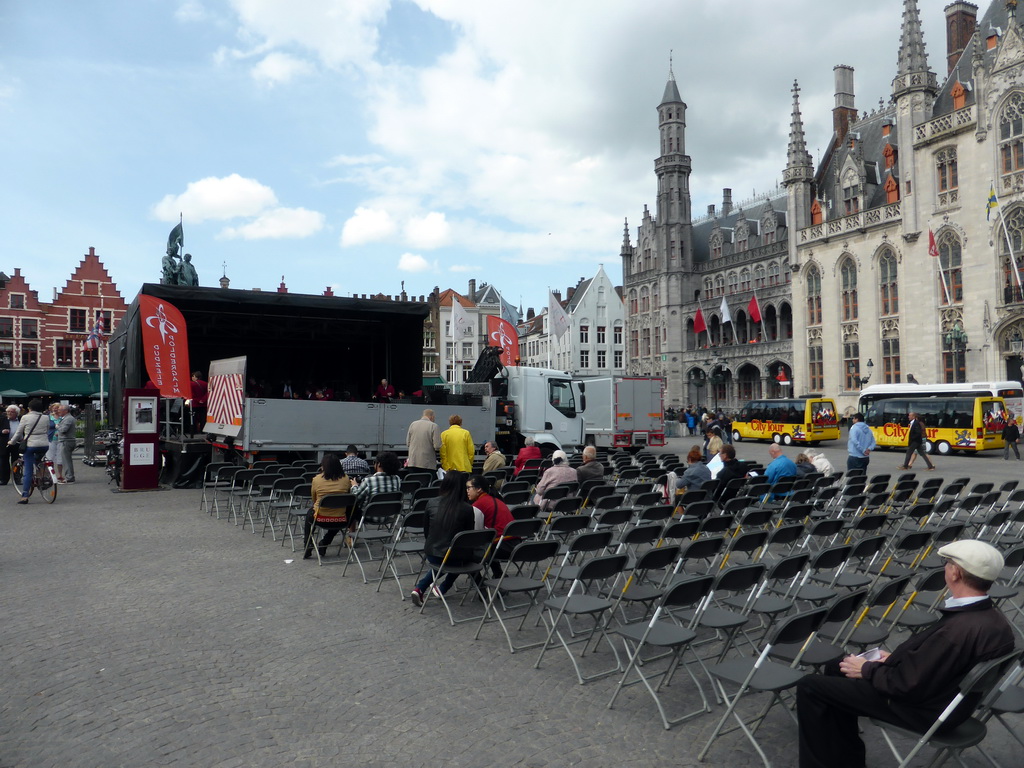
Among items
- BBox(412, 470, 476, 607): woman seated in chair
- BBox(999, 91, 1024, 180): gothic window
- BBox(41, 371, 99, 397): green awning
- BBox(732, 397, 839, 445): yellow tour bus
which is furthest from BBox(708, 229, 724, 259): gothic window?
BBox(412, 470, 476, 607): woman seated in chair

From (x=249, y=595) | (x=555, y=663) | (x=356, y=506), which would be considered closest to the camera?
(x=555, y=663)

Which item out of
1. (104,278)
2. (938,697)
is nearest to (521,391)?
(938,697)

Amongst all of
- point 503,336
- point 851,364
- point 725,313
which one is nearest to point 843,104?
point 725,313

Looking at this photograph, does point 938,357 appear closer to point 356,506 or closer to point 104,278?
point 356,506

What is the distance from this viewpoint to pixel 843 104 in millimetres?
49188

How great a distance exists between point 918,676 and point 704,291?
182ft

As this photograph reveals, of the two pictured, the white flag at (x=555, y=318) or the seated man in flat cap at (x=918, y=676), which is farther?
the white flag at (x=555, y=318)

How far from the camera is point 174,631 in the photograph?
586 cm

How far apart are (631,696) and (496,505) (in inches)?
108

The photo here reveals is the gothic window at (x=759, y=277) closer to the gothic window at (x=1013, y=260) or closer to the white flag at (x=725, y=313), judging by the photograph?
the white flag at (x=725, y=313)

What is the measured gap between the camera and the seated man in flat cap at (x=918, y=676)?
3.26m

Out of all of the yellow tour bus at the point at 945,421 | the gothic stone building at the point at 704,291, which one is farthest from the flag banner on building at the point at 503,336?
the gothic stone building at the point at 704,291

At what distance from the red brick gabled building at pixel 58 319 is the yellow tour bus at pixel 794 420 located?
42.4 meters

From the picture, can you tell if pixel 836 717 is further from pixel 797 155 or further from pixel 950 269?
pixel 797 155
